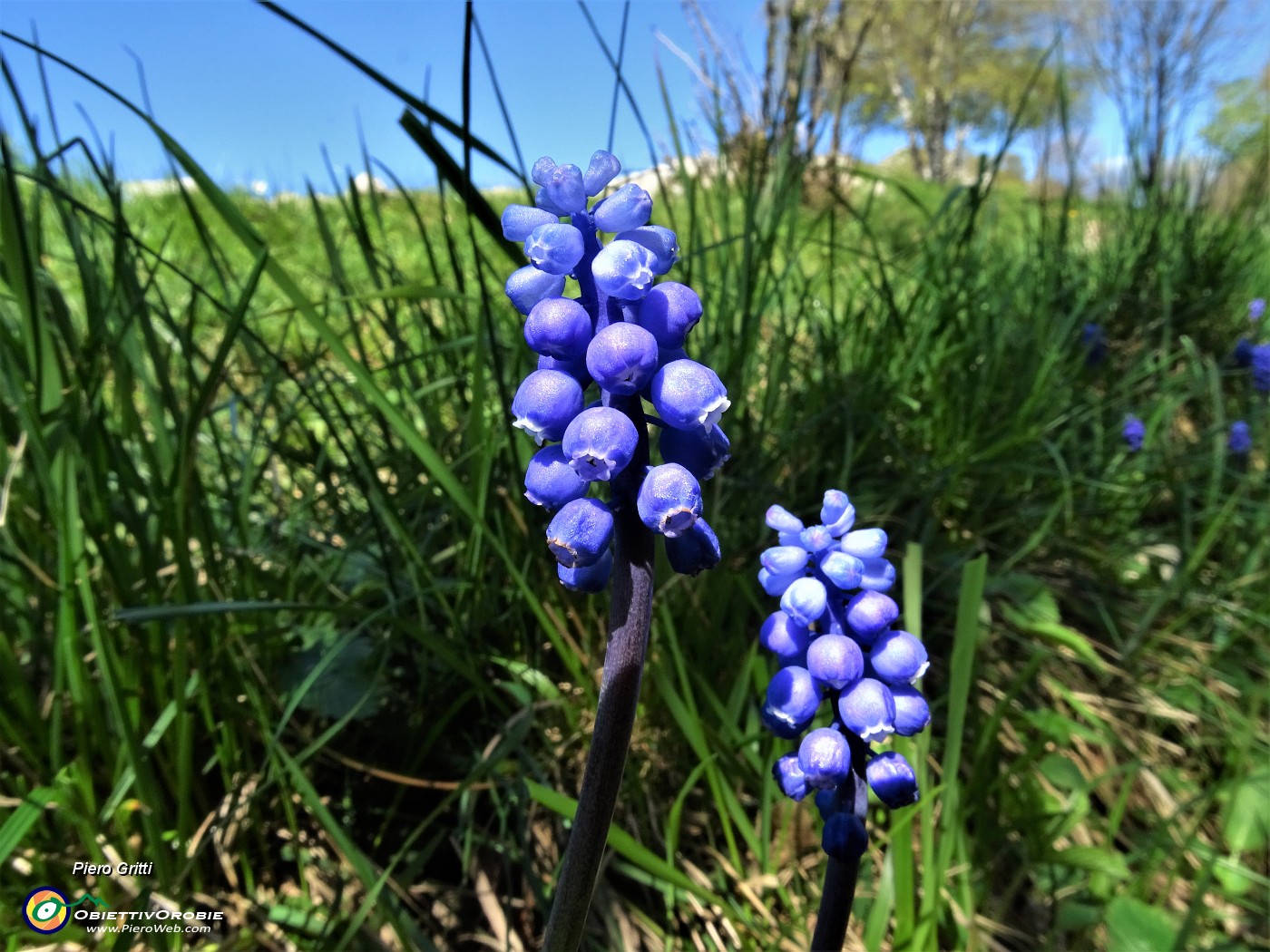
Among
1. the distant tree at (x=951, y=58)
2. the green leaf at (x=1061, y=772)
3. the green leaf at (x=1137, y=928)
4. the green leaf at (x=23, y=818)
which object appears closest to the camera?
the green leaf at (x=23, y=818)

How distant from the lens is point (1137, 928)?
6.01 feet

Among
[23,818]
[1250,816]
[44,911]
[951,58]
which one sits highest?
[951,58]

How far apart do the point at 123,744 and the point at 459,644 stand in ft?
2.26

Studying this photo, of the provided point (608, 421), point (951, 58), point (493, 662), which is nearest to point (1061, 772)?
point (493, 662)

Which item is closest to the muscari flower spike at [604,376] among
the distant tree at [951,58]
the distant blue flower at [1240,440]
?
the distant blue flower at [1240,440]

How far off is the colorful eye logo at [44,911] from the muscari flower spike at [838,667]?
4.60ft

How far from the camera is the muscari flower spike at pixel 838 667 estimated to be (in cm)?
114

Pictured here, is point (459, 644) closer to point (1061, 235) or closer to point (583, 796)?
point (583, 796)

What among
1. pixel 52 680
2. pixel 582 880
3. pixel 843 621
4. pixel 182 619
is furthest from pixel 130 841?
pixel 843 621

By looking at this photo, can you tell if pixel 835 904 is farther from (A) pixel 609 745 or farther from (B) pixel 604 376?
(B) pixel 604 376

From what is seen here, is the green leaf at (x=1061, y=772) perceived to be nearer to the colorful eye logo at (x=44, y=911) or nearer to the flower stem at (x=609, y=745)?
the flower stem at (x=609, y=745)

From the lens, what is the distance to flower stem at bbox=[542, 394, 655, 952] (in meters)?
0.86

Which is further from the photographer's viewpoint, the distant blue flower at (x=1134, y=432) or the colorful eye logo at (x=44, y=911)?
the distant blue flower at (x=1134, y=432)

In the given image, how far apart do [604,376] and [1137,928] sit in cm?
186
